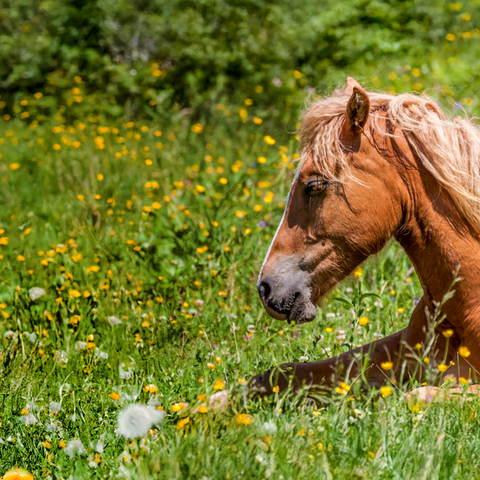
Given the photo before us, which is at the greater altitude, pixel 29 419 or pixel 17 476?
pixel 17 476

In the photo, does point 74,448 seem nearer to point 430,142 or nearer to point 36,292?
point 36,292

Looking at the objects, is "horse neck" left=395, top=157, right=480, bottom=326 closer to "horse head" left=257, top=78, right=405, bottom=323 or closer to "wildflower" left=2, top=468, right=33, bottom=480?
"horse head" left=257, top=78, right=405, bottom=323

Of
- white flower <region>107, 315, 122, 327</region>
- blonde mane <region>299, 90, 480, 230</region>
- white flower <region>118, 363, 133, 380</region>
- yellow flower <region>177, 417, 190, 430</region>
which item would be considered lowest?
white flower <region>107, 315, 122, 327</region>

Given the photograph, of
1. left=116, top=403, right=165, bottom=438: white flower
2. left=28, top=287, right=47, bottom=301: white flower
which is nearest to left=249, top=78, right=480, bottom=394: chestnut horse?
left=116, top=403, right=165, bottom=438: white flower

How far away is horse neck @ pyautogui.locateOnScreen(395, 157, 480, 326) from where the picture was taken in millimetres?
2275

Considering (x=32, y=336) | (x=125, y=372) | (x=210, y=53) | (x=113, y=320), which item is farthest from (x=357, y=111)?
(x=210, y=53)

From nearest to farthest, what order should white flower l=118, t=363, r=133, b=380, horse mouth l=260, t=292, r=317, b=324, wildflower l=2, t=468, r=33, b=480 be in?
wildflower l=2, t=468, r=33, b=480 → horse mouth l=260, t=292, r=317, b=324 → white flower l=118, t=363, r=133, b=380

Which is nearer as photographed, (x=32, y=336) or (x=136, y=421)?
(x=136, y=421)

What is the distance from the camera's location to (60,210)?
5.21 metres

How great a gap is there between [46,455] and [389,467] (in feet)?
4.03

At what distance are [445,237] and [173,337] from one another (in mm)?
1543

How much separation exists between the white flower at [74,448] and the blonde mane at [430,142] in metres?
1.36

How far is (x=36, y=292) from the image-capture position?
3.35 metres

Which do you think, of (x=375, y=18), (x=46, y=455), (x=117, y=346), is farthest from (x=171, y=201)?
(x=375, y=18)
